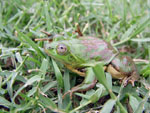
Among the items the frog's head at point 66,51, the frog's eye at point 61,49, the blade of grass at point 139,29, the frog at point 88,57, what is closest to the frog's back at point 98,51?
the frog at point 88,57

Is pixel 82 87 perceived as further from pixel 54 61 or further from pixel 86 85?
pixel 54 61

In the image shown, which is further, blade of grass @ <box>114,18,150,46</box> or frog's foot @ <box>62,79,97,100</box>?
blade of grass @ <box>114,18,150,46</box>

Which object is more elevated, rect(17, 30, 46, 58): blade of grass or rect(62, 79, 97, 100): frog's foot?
rect(17, 30, 46, 58): blade of grass

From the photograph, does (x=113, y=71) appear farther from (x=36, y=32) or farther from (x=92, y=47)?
(x=36, y=32)

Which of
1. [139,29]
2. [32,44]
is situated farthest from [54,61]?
[139,29]

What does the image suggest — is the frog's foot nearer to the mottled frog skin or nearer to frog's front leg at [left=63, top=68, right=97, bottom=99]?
frog's front leg at [left=63, top=68, right=97, bottom=99]

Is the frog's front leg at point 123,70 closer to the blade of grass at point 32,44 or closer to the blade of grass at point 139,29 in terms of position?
the blade of grass at point 139,29

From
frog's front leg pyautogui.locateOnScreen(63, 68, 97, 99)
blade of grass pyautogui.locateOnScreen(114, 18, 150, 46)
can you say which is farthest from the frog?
blade of grass pyautogui.locateOnScreen(114, 18, 150, 46)
